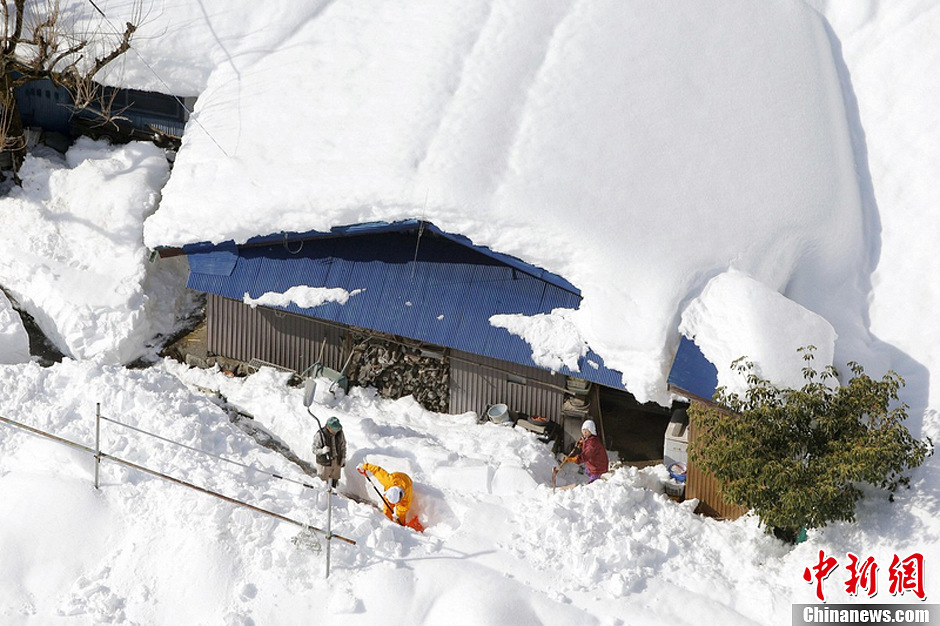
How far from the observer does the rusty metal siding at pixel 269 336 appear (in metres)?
17.8

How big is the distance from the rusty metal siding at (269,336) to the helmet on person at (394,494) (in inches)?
186

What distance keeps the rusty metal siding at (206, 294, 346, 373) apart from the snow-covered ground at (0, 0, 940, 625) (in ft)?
1.97

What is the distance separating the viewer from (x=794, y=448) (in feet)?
41.4

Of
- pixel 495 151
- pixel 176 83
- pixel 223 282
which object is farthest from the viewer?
pixel 176 83

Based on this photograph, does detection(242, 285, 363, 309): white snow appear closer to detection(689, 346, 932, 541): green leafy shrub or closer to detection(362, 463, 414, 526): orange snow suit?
detection(362, 463, 414, 526): orange snow suit

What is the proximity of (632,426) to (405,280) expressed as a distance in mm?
4730

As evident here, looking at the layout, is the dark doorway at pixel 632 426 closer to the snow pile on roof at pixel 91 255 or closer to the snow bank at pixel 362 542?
the snow bank at pixel 362 542

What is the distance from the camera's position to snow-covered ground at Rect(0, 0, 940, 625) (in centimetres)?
1267

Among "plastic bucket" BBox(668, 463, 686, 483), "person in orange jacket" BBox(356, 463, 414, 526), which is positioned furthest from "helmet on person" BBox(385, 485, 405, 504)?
"plastic bucket" BBox(668, 463, 686, 483)

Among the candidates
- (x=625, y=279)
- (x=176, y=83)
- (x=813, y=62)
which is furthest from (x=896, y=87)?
(x=176, y=83)

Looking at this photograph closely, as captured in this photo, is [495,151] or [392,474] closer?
[392,474]

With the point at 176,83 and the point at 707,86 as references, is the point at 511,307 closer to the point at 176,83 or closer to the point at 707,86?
the point at 707,86

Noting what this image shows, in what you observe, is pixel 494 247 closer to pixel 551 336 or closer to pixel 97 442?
pixel 551 336

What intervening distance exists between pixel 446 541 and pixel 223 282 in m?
6.86
